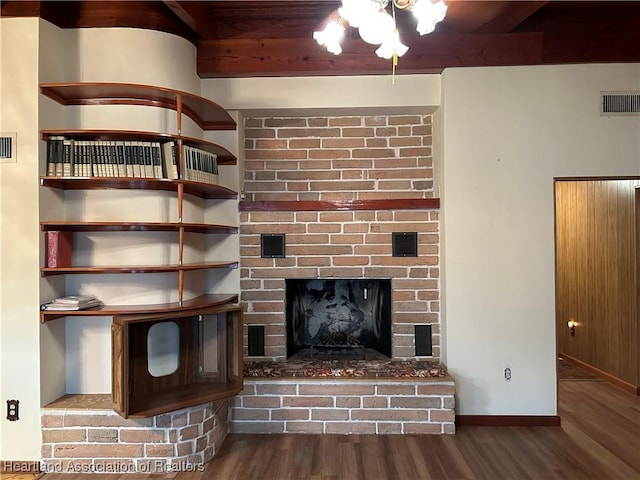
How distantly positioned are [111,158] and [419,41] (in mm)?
2184

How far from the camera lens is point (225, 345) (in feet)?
8.30

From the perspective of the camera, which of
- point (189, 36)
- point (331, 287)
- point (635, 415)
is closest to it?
point (189, 36)

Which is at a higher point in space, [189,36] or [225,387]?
[189,36]

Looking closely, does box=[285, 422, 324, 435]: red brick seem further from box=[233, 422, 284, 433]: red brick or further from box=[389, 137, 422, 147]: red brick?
box=[389, 137, 422, 147]: red brick

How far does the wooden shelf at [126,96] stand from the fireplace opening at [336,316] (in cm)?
149

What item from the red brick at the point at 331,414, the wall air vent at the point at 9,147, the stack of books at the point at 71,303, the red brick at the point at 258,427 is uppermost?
the wall air vent at the point at 9,147

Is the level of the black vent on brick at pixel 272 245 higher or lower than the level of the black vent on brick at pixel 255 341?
higher

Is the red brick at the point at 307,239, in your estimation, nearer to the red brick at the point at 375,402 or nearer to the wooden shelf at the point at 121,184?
the wooden shelf at the point at 121,184

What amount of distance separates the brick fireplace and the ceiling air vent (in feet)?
3.91

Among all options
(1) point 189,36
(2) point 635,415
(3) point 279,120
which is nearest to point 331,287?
(3) point 279,120

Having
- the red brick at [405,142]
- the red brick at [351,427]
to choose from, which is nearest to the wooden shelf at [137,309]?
the red brick at [351,427]

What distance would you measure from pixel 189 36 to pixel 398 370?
109 inches

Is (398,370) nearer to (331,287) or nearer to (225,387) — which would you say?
(331,287)

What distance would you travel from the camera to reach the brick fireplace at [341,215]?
2.96 metres
